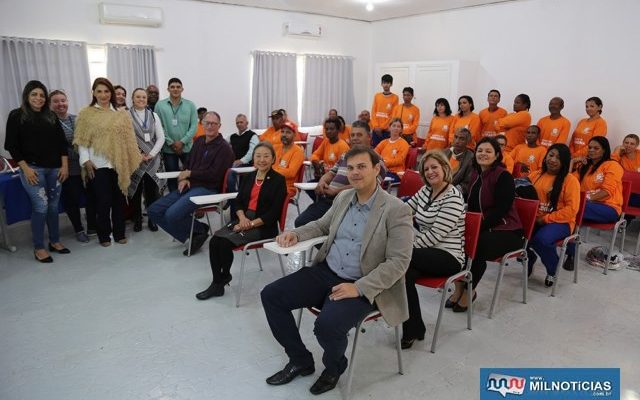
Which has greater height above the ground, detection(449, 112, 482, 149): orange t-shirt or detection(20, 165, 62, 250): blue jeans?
detection(449, 112, 482, 149): orange t-shirt

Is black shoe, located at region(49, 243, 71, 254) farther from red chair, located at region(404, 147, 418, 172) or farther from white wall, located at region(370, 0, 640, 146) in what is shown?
white wall, located at region(370, 0, 640, 146)

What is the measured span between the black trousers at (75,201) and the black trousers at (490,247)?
11.5 ft

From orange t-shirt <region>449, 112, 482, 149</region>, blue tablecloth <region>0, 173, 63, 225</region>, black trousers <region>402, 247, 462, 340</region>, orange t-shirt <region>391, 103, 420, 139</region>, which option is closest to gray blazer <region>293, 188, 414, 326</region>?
black trousers <region>402, 247, 462, 340</region>

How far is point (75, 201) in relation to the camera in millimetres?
4293

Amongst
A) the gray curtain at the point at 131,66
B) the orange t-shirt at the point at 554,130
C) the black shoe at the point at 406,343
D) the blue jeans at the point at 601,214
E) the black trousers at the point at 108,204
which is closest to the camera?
the black shoe at the point at 406,343

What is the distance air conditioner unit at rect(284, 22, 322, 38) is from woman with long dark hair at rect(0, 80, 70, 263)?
4984 mm

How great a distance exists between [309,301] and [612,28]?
5.65m

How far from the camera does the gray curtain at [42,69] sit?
5574mm

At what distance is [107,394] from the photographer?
7.34ft

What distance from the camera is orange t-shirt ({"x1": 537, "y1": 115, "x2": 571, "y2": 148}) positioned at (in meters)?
5.80

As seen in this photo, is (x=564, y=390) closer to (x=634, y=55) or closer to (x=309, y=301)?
(x=309, y=301)

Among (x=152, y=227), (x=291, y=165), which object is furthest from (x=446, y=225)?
(x=152, y=227)

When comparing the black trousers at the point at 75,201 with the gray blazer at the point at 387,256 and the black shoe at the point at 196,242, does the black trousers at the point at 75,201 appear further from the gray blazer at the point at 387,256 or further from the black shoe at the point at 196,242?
the gray blazer at the point at 387,256

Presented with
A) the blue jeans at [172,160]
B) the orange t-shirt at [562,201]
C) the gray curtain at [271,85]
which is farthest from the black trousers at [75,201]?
the orange t-shirt at [562,201]
